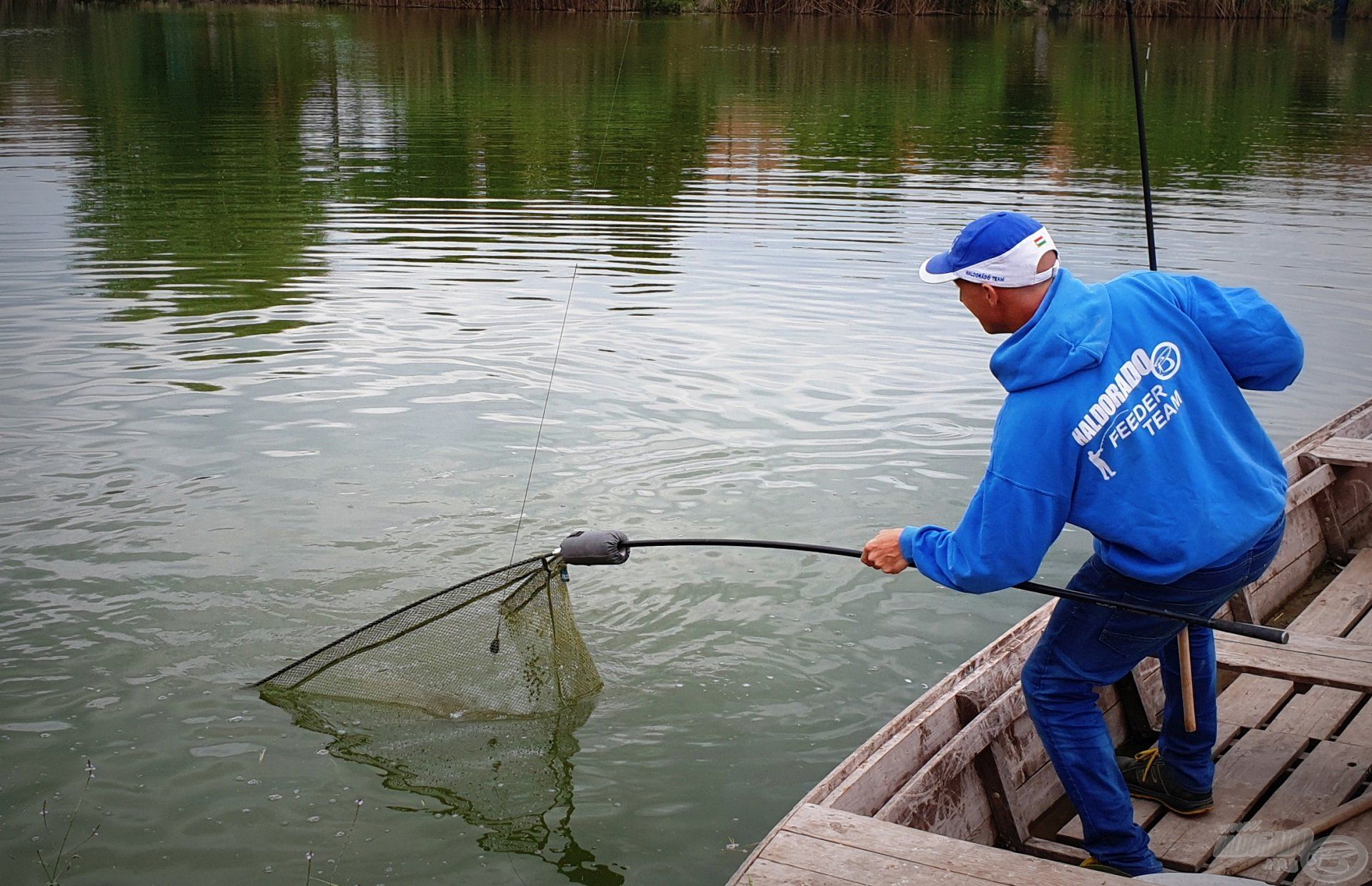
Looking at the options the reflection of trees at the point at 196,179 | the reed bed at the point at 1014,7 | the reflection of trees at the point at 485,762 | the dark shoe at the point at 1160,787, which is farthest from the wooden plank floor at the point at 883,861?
the reed bed at the point at 1014,7

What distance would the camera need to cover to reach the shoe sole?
3695mm

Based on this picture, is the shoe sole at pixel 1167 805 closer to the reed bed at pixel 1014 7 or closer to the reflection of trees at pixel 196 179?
the reflection of trees at pixel 196 179

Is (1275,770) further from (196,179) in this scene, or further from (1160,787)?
(196,179)

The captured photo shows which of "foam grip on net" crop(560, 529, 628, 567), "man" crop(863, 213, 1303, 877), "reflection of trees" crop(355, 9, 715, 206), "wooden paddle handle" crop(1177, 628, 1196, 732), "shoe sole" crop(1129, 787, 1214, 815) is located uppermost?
"reflection of trees" crop(355, 9, 715, 206)

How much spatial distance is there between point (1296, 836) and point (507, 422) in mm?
5259

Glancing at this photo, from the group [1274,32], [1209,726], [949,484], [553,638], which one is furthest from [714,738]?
[1274,32]

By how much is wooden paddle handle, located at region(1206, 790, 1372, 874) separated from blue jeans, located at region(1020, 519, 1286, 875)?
0.26 metres

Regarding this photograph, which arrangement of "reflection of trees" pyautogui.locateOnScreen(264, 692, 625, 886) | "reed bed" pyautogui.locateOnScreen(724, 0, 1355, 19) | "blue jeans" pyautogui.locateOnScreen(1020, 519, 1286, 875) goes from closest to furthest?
1. "blue jeans" pyautogui.locateOnScreen(1020, 519, 1286, 875)
2. "reflection of trees" pyautogui.locateOnScreen(264, 692, 625, 886)
3. "reed bed" pyautogui.locateOnScreen(724, 0, 1355, 19)

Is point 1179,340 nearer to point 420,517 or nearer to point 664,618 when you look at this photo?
point 664,618

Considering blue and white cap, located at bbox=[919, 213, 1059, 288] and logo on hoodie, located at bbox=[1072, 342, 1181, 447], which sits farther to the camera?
blue and white cap, located at bbox=[919, 213, 1059, 288]

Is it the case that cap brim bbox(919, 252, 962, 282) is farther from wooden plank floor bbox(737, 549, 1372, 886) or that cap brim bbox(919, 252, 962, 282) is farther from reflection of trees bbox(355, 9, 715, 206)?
reflection of trees bbox(355, 9, 715, 206)

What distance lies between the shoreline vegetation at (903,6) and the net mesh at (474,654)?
39.4 metres

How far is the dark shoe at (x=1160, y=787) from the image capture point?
3689 millimetres

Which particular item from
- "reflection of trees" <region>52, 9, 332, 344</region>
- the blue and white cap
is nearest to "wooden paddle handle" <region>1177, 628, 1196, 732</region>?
the blue and white cap
